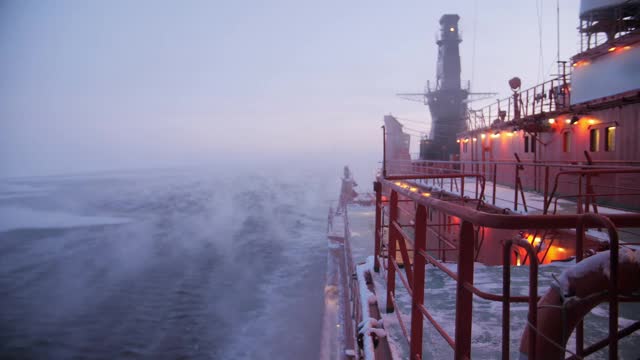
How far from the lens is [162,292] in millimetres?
18781

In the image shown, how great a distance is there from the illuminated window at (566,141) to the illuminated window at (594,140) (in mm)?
1120

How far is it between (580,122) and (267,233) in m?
26.6

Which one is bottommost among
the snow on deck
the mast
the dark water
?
the dark water

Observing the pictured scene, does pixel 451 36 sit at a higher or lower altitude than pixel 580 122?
higher

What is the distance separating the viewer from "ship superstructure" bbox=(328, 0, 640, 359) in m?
1.85

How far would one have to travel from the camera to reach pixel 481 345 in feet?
12.5

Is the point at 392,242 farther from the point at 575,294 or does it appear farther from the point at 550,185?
the point at 550,185

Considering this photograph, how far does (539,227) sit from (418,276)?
1.38 meters

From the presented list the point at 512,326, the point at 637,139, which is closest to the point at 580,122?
the point at 637,139

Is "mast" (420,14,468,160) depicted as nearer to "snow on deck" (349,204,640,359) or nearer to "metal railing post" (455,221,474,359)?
"snow on deck" (349,204,640,359)

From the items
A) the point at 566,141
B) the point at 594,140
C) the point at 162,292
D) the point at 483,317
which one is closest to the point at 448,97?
the point at 566,141

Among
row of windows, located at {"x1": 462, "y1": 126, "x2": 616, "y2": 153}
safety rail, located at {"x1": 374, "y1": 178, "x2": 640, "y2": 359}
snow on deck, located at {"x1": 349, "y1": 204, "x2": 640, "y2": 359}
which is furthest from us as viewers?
row of windows, located at {"x1": 462, "y1": 126, "x2": 616, "y2": 153}

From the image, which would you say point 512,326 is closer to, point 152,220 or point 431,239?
point 431,239

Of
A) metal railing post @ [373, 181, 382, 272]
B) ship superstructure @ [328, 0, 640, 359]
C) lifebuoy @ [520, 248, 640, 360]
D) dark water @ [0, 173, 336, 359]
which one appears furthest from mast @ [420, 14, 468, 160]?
lifebuoy @ [520, 248, 640, 360]
